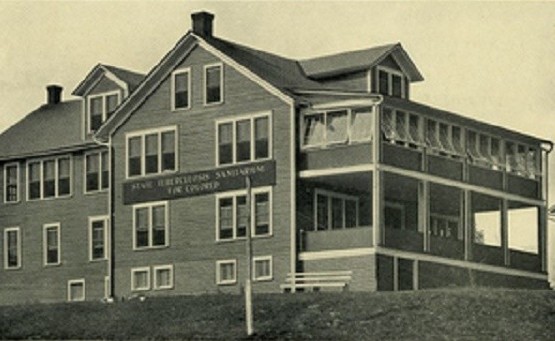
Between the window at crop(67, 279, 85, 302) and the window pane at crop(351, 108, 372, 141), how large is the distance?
14157mm

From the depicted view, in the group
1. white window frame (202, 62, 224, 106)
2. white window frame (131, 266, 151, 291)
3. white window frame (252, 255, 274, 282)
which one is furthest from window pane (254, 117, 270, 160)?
white window frame (131, 266, 151, 291)

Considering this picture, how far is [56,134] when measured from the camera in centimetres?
6003

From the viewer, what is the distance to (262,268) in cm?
5059

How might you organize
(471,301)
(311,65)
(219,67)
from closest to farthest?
(471,301) < (219,67) < (311,65)

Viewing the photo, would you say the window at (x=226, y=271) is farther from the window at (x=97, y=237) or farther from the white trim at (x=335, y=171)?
the window at (x=97, y=237)

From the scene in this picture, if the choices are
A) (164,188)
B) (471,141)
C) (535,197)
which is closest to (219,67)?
(164,188)

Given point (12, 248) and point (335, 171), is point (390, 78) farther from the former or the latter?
point (12, 248)

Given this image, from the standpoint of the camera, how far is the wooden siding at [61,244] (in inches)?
2249

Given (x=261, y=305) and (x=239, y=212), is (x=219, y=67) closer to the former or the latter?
(x=239, y=212)

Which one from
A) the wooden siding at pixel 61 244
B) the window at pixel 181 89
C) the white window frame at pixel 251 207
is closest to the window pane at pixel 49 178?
the wooden siding at pixel 61 244

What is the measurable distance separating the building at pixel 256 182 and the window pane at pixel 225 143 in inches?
2.9

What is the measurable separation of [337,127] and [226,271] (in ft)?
22.1

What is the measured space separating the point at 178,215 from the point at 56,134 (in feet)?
30.2

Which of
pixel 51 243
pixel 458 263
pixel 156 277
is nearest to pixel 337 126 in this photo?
pixel 458 263
